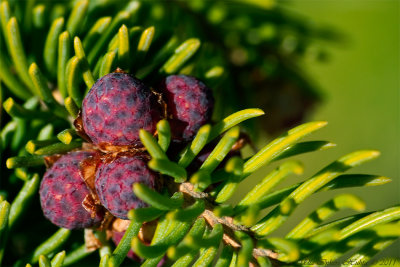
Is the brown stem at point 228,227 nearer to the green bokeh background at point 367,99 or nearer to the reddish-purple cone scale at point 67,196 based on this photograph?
the reddish-purple cone scale at point 67,196

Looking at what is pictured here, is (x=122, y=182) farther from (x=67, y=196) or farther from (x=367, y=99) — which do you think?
(x=367, y=99)

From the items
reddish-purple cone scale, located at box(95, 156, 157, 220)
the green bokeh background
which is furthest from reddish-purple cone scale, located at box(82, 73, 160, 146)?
A: the green bokeh background

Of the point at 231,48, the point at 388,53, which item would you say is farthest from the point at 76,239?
the point at 388,53

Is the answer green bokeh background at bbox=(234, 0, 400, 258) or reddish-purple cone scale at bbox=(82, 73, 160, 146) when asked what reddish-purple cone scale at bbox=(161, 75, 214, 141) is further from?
green bokeh background at bbox=(234, 0, 400, 258)

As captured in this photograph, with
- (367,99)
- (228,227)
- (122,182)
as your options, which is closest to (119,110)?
(122,182)

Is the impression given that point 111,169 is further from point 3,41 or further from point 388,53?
point 388,53

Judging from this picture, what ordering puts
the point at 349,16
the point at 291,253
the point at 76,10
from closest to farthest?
the point at 291,253 < the point at 76,10 < the point at 349,16

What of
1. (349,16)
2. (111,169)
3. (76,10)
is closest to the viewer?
(111,169)
